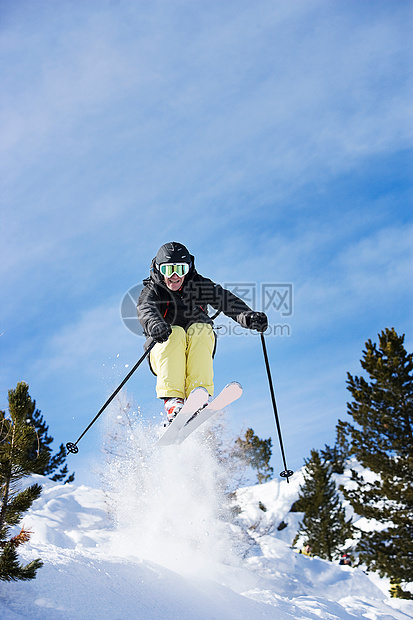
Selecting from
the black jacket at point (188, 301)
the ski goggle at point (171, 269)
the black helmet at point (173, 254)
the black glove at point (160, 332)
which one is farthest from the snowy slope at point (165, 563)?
the black helmet at point (173, 254)

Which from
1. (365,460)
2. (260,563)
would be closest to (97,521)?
(260,563)

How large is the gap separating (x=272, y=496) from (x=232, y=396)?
135 ft

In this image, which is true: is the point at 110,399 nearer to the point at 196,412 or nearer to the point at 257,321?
the point at 196,412

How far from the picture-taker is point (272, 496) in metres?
41.8

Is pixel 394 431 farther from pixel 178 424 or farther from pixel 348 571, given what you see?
pixel 178 424

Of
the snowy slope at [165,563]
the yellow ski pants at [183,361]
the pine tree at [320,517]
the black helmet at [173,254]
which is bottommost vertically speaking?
the snowy slope at [165,563]

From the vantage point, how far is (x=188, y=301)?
5.06m

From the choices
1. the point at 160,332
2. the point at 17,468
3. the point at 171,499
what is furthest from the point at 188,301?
the point at 171,499

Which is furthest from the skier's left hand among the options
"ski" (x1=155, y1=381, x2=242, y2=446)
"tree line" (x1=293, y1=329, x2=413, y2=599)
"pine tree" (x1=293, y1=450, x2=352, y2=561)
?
"pine tree" (x1=293, y1=450, x2=352, y2=561)

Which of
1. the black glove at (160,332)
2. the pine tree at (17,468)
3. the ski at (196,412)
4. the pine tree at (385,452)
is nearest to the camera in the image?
the pine tree at (17,468)

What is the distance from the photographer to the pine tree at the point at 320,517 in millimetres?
25344

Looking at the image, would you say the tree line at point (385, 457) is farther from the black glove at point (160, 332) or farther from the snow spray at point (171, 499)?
the black glove at point (160, 332)

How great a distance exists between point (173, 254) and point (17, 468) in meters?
2.58

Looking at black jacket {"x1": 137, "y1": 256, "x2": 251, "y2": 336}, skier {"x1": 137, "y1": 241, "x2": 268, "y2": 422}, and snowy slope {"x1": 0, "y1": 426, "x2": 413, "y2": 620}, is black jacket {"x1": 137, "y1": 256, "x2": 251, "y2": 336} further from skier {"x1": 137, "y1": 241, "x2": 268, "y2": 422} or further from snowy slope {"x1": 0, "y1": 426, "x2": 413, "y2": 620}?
snowy slope {"x1": 0, "y1": 426, "x2": 413, "y2": 620}
